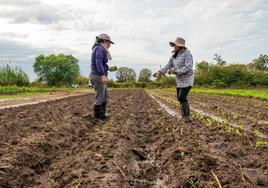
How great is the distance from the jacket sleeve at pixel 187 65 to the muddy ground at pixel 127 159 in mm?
1568

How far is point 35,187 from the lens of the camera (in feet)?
14.0

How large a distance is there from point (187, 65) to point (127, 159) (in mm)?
3955

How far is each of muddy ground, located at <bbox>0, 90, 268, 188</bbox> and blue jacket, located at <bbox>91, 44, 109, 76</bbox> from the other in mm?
1795

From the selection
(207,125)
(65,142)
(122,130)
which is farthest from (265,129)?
(65,142)

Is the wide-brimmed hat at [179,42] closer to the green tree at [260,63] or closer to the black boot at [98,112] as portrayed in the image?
the black boot at [98,112]

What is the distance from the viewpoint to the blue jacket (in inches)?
360

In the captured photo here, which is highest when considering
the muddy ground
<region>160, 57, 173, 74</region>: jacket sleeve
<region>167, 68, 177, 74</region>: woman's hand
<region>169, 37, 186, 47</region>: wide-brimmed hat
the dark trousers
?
<region>169, 37, 186, 47</region>: wide-brimmed hat

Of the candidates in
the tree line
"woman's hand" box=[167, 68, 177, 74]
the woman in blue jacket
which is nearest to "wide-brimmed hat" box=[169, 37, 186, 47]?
"woman's hand" box=[167, 68, 177, 74]

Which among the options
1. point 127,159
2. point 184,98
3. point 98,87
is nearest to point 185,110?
point 184,98

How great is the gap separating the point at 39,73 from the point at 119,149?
7559 cm

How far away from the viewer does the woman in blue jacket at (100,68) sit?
915 centimetres

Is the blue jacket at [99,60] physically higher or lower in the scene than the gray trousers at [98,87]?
higher

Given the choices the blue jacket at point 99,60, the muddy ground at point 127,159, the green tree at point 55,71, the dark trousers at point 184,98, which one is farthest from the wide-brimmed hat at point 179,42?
the green tree at point 55,71

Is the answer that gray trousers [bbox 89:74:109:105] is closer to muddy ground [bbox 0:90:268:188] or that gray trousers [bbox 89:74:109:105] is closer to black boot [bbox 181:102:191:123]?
muddy ground [bbox 0:90:268:188]
